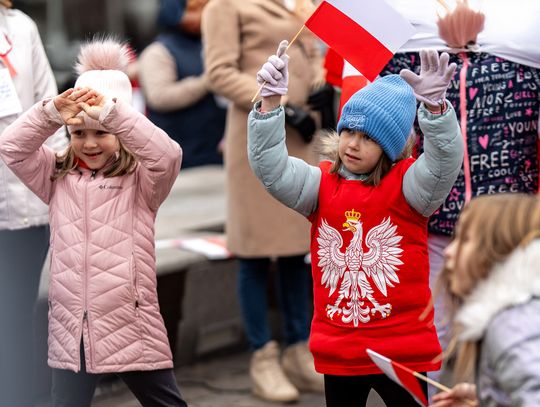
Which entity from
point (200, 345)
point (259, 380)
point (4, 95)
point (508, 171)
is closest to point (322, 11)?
point (508, 171)

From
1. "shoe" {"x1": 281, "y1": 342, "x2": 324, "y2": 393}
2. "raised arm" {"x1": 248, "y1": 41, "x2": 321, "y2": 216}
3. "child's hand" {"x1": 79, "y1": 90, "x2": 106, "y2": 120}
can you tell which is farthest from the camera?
"shoe" {"x1": 281, "y1": 342, "x2": 324, "y2": 393}

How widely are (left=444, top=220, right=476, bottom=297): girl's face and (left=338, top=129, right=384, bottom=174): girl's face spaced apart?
79 centimetres

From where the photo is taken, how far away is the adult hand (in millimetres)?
2996

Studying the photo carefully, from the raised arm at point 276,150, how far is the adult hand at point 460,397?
849mm

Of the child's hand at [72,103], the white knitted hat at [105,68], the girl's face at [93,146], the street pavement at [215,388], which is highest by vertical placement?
the white knitted hat at [105,68]

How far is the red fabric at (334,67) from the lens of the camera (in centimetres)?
443

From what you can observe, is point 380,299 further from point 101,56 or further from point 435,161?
point 101,56

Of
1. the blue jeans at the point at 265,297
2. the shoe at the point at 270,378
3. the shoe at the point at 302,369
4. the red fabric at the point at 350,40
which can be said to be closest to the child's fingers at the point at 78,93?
the red fabric at the point at 350,40

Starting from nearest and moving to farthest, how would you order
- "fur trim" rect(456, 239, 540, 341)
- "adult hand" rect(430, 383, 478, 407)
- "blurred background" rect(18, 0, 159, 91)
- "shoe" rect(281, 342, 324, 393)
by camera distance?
"fur trim" rect(456, 239, 540, 341), "adult hand" rect(430, 383, 478, 407), "shoe" rect(281, 342, 324, 393), "blurred background" rect(18, 0, 159, 91)

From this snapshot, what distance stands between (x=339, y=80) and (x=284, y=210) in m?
1.02

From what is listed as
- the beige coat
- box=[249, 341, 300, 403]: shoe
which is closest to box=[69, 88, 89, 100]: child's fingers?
the beige coat

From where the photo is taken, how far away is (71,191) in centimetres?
382

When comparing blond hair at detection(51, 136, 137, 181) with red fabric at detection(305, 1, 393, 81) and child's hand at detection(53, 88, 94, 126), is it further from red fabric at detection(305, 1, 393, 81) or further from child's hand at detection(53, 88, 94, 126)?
red fabric at detection(305, 1, 393, 81)

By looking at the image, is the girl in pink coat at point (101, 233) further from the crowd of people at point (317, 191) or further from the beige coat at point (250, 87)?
the beige coat at point (250, 87)
